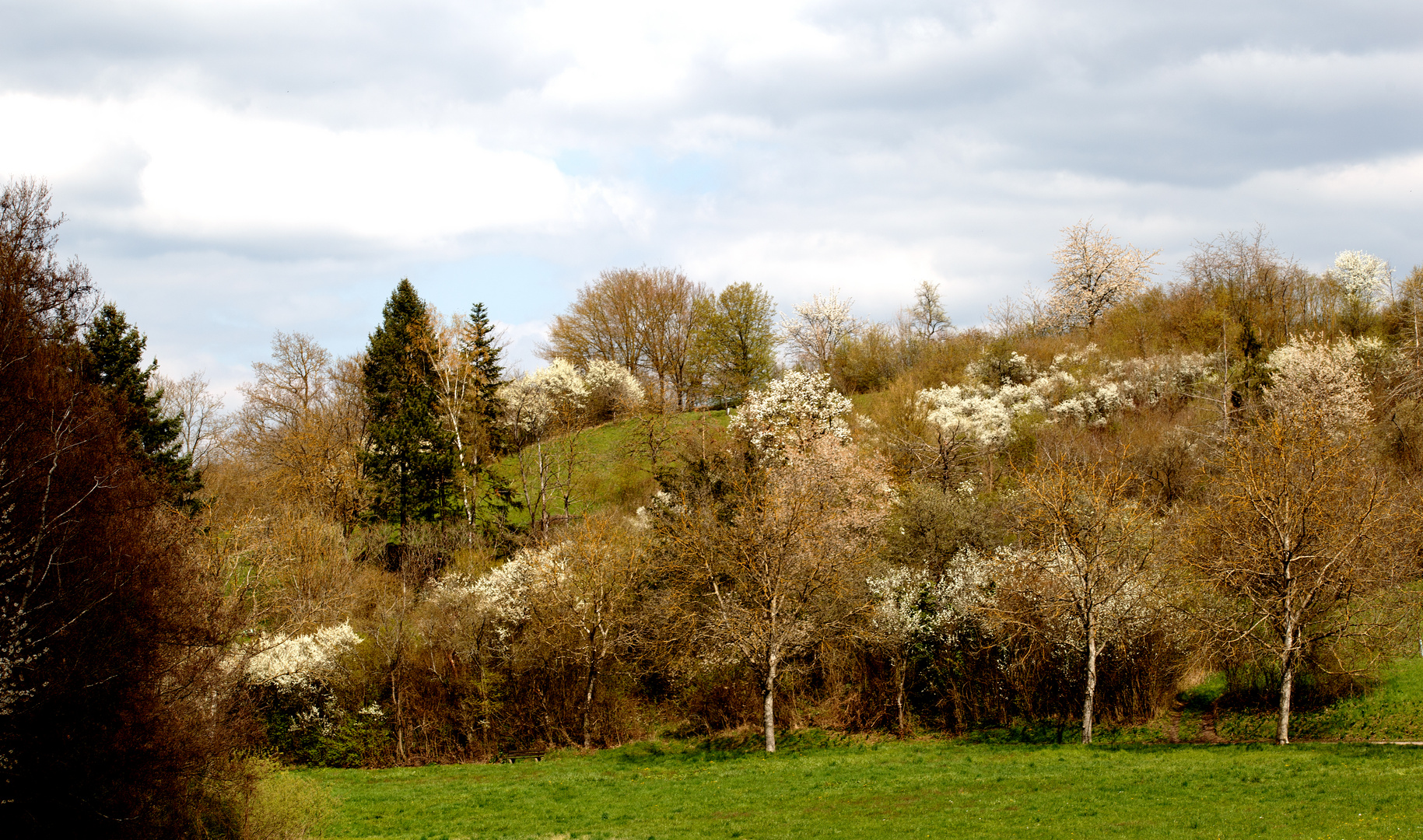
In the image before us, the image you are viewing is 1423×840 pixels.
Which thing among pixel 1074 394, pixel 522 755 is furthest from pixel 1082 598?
pixel 1074 394

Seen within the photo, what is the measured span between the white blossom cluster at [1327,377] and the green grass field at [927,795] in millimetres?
22688

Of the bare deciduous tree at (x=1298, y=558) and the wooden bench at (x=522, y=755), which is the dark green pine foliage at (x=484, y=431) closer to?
the wooden bench at (x=522, y=755)

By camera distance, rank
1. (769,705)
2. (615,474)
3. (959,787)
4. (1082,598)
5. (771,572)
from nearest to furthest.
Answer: (959,787)
(1082,598)
(769,705)
(771,572)
(615,474)

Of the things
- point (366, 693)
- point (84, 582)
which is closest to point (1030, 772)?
point (84, 582)

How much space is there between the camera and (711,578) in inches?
1190

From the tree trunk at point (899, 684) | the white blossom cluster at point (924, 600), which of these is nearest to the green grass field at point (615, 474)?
the white blossom cluster at point (924, 600)

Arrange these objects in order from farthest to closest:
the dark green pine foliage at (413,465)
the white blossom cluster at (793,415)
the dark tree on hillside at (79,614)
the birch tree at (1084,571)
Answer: the dark green pine foliage at (413,465), the white blossom cluster at (793,415), the birch tree at (1084,571), the dark tree on hillside at (79,614)

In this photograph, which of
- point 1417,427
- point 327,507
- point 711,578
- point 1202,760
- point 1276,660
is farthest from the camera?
point 327,507

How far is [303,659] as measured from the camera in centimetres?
3172

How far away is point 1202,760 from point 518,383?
174 ft

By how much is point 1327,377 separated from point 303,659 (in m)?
46.6

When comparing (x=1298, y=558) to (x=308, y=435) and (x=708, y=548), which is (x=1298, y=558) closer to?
(x=708, y=548)

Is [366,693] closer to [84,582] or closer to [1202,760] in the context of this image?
[84,582]

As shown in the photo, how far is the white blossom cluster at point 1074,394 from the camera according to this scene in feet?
162
